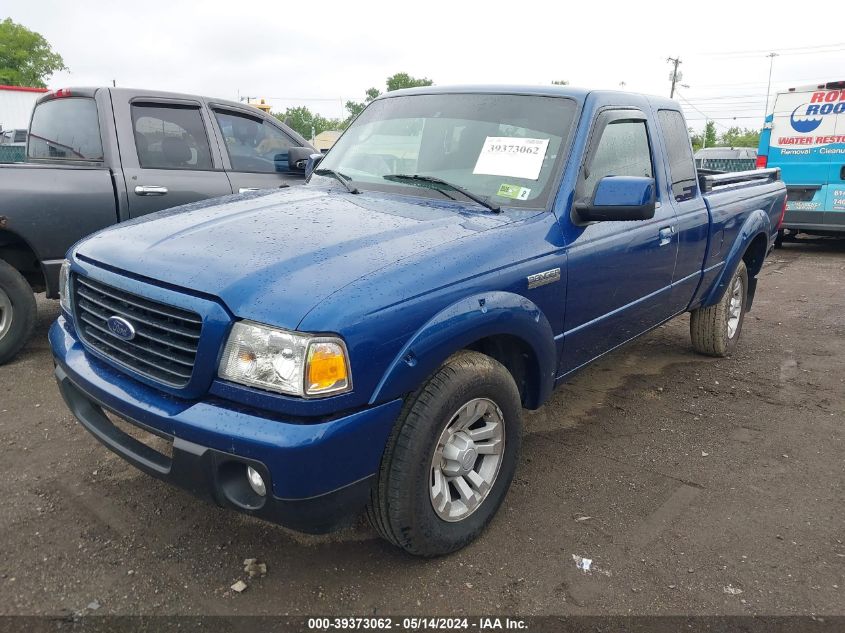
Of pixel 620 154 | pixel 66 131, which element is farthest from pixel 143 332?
pixel 66 131

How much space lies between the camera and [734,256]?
4.84m

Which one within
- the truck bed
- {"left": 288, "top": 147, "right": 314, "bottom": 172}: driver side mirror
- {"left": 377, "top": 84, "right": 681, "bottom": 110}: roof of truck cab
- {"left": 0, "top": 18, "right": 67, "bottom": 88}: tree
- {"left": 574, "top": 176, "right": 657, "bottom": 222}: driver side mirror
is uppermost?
{"left": 0, "top": 18, "right": 67, "bottom": 88}: tree

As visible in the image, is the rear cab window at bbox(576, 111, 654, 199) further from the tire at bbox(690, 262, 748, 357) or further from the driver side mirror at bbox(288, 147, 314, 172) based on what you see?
the driver side mirror at bbox(288, 147, 314, 172)

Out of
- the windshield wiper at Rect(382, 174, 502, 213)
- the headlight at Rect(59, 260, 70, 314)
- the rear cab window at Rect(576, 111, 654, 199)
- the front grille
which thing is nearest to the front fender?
the windshield wiper at Rect(382, 174, 502, 213)

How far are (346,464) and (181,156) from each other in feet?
13.0

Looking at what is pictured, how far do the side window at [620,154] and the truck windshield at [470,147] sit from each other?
0.75 ft

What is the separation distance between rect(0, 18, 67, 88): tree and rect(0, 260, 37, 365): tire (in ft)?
213

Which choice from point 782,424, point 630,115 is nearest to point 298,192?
point 630,115

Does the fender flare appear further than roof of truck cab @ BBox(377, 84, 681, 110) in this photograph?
Yes

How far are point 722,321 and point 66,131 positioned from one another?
5.36 meters

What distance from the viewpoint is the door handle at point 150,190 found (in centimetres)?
480

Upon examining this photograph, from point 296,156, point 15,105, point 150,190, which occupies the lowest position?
point 150,190

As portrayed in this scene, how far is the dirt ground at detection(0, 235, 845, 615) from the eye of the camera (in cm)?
241

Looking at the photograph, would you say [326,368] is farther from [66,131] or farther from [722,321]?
[66,131]
